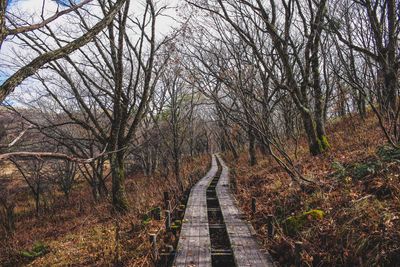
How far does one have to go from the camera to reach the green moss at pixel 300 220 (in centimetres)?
547

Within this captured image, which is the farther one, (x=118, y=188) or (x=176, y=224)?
(x=118, y=188)

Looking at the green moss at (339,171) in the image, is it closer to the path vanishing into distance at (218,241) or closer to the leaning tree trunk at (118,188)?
the path vanishing into distance at (218,241)

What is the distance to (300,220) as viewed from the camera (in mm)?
5633

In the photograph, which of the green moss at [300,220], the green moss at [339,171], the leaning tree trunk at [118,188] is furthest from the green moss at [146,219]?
the green moss at [339,171]

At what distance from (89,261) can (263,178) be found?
713 centimetres

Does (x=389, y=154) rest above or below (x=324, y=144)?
below

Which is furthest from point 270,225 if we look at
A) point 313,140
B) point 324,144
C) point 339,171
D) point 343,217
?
point 324,144

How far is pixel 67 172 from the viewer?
75.4 feet

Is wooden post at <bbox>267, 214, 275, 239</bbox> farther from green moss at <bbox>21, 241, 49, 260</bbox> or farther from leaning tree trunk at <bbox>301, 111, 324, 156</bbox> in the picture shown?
green moss at <bbox>21, 241, 49, 260</bbox>

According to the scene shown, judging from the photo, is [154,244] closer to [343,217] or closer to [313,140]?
[343,217]

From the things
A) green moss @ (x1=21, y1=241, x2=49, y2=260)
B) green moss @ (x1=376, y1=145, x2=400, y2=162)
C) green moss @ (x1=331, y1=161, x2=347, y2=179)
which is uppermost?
green moss @ (x1=376, y1=145, x2=400, y2=162)

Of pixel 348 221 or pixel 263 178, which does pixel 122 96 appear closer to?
pixel 263 178

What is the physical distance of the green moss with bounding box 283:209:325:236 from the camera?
547 centimetres

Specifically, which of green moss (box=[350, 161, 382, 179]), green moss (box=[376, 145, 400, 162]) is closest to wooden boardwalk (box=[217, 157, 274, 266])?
green moss (box=[350, 161, 382, 179])
